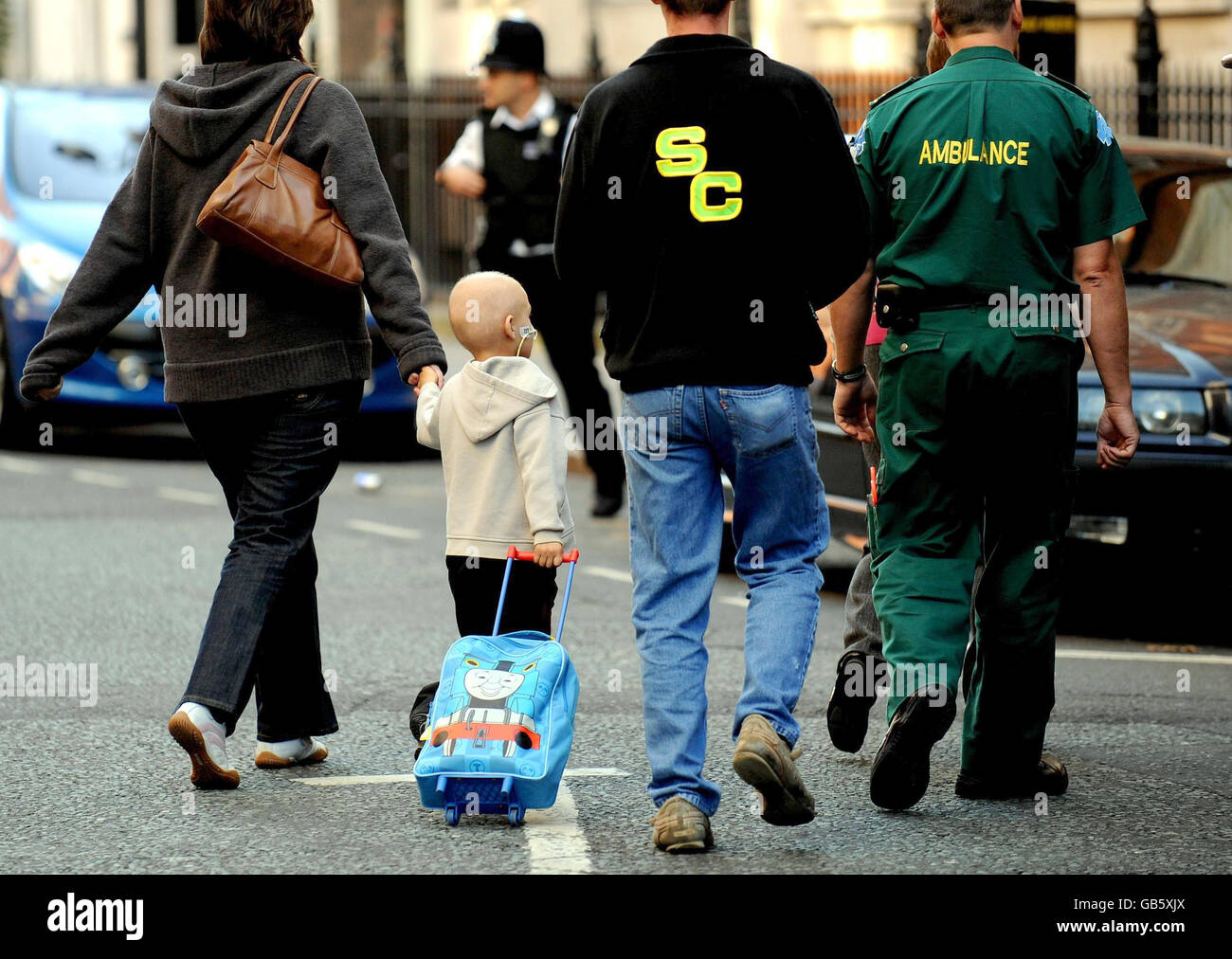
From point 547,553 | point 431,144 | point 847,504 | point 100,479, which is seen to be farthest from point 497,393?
point 431,144

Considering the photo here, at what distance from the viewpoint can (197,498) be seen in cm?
1085

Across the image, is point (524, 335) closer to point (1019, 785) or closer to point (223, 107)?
point (223, 107)

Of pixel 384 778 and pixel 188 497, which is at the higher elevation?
pixel 384 778

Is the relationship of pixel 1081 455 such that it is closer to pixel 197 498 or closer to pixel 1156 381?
pixel 1156 381

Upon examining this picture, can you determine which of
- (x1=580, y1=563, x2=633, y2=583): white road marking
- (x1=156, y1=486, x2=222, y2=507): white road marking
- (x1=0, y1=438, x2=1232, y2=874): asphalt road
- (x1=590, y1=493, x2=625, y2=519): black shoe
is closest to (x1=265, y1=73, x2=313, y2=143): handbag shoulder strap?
(x1=0, y1=438, x2=1232, y2=874): asphalt road

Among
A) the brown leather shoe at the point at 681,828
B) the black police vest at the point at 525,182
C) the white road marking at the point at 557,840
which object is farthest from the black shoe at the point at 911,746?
the black police vest at the point at 525,182

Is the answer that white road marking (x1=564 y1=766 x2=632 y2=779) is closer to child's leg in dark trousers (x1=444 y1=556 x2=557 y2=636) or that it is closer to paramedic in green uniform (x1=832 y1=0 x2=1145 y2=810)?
child's leg in dark trousers (x1=444 y1=556 x2=557 y2=636)

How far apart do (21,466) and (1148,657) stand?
7135mm

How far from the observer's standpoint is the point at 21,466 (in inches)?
474

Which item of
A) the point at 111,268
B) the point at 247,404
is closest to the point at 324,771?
the point at 247,404

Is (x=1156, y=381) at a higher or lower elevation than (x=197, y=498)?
higher

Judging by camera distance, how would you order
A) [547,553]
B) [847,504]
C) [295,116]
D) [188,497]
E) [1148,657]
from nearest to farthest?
1. [547,553]
2. [295,116]
3. [1148,657]
4. [847,504]
5. [188,497]

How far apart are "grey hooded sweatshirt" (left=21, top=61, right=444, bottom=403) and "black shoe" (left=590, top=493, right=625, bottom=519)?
17.0 ft
